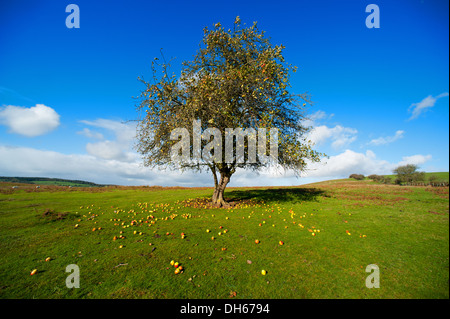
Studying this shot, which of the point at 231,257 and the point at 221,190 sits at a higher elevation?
the point at 221,190

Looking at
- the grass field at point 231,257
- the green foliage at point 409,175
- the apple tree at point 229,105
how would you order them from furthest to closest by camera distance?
the green foliage at point 409,175
the apple tree at point 229,105
the grass field at point 231,257

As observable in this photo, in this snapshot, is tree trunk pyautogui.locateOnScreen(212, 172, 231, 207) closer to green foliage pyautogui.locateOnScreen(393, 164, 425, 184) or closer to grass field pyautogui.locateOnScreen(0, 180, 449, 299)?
grass field pyautogui.locateOnScreen(0, 180, 449, 299)

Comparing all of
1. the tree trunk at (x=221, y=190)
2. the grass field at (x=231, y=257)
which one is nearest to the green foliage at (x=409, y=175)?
the grass field at (x=231, y=257)

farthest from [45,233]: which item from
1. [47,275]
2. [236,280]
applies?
[236,280]

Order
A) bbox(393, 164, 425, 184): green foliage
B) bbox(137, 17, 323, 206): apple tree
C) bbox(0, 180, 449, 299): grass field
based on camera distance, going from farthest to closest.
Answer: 1. bbox(393, 164, 425, 184): green foliage
2. bbox(137, 17, 323, 206): apple tree
3. bbox(0, 180, 449, 299): grass field

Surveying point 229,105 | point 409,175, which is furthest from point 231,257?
point 409,175

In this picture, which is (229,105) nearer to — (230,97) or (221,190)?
(230,97)

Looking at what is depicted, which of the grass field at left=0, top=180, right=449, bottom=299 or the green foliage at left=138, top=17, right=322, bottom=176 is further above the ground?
the green foliage at left=138, top=17, right=322, bottom=176

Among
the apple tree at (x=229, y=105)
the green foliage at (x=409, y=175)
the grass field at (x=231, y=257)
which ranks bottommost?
the grass field at (x=231, y=257)

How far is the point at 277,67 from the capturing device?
14641 millimetres

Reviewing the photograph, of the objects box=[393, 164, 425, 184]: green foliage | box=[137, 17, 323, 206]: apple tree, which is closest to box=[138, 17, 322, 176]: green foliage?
box=[137, 17, 323, 206]: apple tree

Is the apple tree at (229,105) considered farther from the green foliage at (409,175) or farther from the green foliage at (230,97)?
the green foliage at (409,175)
